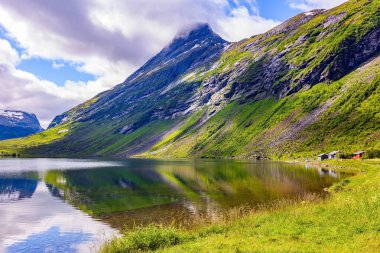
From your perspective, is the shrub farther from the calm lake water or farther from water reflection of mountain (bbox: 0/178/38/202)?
water reflection of mountain (bbox: 0/178/38/202)

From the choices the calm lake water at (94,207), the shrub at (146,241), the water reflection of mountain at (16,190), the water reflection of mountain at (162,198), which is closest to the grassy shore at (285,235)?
the shrub at (146,241)

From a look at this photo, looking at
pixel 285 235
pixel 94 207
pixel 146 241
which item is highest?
pixel 285 235

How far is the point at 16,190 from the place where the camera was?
274 ft

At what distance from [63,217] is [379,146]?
14404 centimetres

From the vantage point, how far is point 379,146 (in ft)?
494

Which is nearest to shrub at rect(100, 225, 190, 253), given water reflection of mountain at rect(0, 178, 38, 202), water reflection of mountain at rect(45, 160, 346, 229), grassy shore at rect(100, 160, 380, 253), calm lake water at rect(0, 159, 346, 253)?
grassy shore at rect(100, 160, 380, 253)

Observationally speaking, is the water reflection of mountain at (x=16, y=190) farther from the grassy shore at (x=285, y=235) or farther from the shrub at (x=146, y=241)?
the grassy shore at (x=285, y=235)

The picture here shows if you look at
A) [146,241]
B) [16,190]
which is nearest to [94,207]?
[146,241]

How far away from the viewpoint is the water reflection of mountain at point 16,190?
238 feet

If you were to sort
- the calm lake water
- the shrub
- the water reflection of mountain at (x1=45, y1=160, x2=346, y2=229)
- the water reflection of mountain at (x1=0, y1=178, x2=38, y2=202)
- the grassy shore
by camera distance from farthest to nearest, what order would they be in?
the water reflection of mountain at (x1=0, y1=178, x2=38, y2=202) < the water reflection of mountain at (x1=45, y1=160, x2=346, y2=229) < the calm lake water < the shrub < the grassy shore

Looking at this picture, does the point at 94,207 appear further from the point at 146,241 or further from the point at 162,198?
the point at 146,241

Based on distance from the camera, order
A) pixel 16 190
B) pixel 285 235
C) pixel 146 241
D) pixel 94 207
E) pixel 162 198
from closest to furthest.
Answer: pixel 285 235
pixel 146 241
pixel 94 207
pixel 162 198
pixel 16 190

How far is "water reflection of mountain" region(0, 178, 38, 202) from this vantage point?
238 feet

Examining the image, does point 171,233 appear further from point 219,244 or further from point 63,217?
point 63,217
